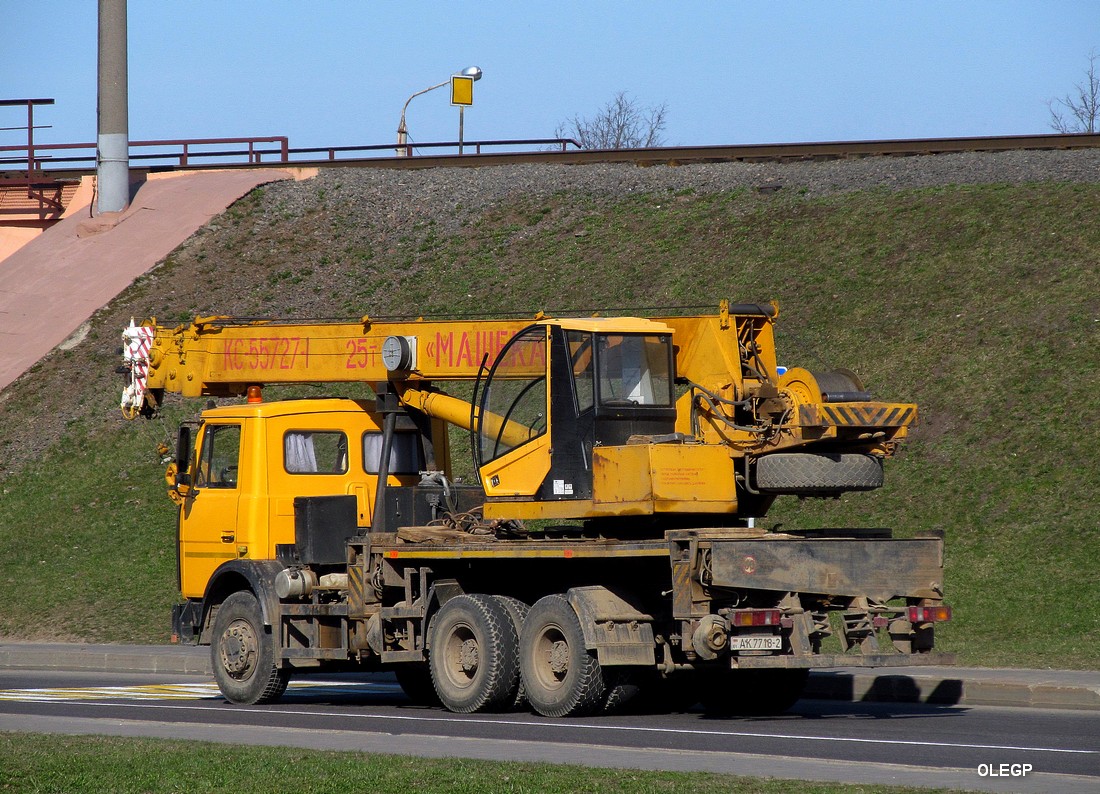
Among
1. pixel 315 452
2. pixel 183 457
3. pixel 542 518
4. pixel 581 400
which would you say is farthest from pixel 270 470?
pixel 581 400

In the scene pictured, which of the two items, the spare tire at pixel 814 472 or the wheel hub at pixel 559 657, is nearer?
the spare tire at pixel 814 472

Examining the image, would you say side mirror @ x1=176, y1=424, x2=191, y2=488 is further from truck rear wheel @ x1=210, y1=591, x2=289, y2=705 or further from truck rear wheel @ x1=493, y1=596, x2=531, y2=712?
truck rear wheel @ x1=493, y1=596, x2=531, y2=712

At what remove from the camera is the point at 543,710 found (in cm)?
1318

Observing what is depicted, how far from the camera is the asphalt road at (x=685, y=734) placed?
30.9 feet

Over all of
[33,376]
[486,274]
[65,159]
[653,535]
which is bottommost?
[653,535]

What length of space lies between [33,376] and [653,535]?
26229mm

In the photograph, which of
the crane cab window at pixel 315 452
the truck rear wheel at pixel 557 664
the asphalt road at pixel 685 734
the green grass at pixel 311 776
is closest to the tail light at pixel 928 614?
the asphalt road at pixel 685 734

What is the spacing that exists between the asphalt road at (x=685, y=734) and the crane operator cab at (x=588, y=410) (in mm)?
1985

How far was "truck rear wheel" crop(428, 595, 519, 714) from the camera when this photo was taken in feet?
44.1

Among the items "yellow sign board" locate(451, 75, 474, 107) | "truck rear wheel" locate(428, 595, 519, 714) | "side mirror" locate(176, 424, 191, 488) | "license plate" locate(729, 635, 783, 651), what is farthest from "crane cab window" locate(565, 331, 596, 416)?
"yellow sign board" locate(451, 75, 474, 107)

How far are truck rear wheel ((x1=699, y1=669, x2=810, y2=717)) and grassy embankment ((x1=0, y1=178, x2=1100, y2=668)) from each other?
12.9ft

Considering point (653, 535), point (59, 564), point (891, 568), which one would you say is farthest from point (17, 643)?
point (891, 568)

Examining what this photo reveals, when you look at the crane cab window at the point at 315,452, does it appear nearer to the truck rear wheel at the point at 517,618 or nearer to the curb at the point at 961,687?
the truck rear wheel at the point at 517,618

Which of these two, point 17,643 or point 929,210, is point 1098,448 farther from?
point 17,643
